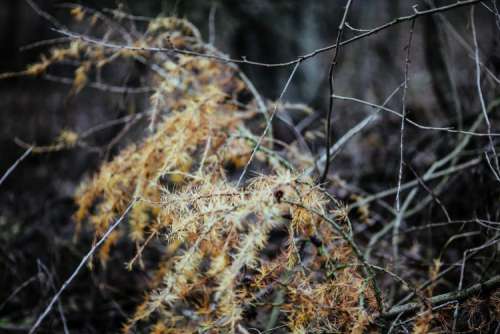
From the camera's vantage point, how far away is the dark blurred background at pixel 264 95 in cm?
Result: 226

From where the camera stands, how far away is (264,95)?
4.38 metres

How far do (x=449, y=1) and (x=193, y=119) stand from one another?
330 centimetres

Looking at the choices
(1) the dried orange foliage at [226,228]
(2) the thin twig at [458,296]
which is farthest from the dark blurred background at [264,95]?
(2) the thin twig at [458,296]

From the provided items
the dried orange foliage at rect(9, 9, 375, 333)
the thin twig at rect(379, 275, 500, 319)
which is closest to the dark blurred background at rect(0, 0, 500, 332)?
the dried orange foliage at rect(9, 9, 375, 333)

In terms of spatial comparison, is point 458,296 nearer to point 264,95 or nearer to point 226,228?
point 226,228

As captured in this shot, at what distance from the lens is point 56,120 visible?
5.02 meters

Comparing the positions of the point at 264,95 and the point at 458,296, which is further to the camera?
the point at 264,95

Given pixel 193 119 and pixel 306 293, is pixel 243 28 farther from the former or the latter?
pixel 306 293

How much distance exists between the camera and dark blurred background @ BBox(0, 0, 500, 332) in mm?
2260

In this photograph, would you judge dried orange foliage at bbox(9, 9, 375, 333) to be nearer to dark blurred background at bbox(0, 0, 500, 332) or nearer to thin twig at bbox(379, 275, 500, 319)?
thin twig at bbox(379, 275, 500, 319)

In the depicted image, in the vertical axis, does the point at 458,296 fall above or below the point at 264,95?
below

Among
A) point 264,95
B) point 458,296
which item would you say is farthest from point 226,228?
point 264,95

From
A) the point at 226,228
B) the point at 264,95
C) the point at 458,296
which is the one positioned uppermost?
the point at 264,95

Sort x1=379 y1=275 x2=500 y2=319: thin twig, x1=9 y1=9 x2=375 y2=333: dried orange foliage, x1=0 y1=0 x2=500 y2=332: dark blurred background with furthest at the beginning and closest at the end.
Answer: x1=0 y1=0 x2=500 y2=332: dark blurred background < x1=379 y1=275 x2=500 y2=319: thin twig < x1=9 y1=9 x2=375 y2=333: dried orange foliage
